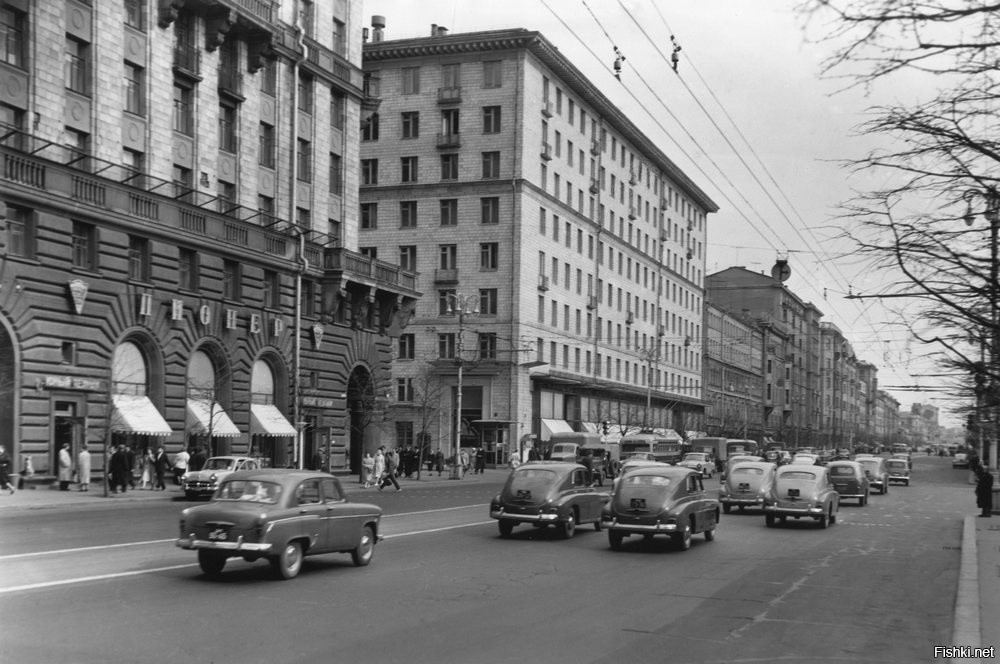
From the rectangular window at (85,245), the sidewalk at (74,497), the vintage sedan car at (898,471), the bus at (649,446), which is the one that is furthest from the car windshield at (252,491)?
the vintage sedan car at (898,471)

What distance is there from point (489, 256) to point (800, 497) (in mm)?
51449

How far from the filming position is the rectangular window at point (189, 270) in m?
43.5

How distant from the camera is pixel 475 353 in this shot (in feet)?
257

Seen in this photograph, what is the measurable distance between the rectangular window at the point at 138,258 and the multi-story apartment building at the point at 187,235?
0.08m

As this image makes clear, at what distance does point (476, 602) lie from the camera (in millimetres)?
14531

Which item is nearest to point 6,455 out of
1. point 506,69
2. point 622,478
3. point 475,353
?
point 622,478

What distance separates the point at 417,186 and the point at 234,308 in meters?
37.4

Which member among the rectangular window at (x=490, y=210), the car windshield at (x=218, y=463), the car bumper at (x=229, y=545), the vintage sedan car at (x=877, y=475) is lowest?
the vintage sedan car at (x=877, y=475)

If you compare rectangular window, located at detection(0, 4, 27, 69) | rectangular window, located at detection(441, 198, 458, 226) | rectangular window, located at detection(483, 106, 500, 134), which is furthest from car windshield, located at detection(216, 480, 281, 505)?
rectangular window, located at detection(441, 198, 458, 226)

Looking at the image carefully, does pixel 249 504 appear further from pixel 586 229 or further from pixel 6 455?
pixel 586 229

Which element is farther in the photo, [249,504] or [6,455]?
[6,455]

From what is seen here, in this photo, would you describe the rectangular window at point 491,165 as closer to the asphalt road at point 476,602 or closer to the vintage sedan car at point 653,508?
the asphalt road at point 476,602

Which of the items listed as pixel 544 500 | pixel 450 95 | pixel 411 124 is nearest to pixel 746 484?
pixel 544 500

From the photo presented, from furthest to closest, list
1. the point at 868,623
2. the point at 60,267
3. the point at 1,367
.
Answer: the point at 60,267
the point at 1,367
the point at 868,623
